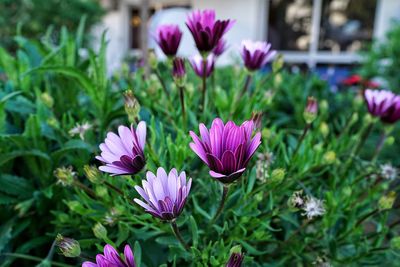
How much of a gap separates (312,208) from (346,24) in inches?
173

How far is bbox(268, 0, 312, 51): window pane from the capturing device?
14.9 ft

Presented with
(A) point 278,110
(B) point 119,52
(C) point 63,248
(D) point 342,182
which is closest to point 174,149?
(C) point 63,248

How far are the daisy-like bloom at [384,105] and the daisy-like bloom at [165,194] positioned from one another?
0.42 metres

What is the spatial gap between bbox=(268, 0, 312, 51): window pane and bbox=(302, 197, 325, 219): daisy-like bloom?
444cm

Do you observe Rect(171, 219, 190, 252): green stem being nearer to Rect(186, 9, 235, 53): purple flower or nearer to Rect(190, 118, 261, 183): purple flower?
Rect(190, 118, 261, 183): purple flower

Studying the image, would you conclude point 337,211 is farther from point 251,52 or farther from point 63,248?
point 63,248

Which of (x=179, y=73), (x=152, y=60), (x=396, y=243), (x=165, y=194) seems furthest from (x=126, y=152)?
(x=396, y=243)

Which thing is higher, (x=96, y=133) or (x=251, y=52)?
(x=251, y=52)

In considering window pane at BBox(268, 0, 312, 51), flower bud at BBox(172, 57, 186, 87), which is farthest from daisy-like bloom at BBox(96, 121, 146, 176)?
window pane at BBox(268, 0, 312, 51)

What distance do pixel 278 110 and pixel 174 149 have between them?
0.75 metres

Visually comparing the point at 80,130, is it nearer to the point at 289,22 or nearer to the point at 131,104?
the point at 131,104

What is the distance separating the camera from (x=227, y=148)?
1.16ft

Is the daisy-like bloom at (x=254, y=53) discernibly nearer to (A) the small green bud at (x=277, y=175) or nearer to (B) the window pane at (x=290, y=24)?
(A) the small green bud at (x=277, y=175)

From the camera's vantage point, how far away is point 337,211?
56 centimetres
